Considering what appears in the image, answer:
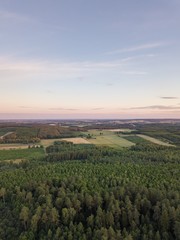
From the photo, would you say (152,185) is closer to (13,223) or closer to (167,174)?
(167,174)

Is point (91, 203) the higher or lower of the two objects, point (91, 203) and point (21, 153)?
the lower

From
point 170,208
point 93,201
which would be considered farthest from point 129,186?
point 170,208

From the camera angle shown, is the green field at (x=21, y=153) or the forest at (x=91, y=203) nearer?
the forest at (x=91, y=203)

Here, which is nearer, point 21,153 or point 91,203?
point 91,203

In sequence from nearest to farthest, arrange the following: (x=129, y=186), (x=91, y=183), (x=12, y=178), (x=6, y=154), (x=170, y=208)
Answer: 1. (x=170, y=208)
2. (x=129, y=186)
3. (x=91, y=183)
4. (x=12, y=178)
5. (x=6, y=154)

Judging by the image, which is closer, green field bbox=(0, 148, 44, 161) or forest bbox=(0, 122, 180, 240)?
forest bbox=(0, 122, 180, 240)
